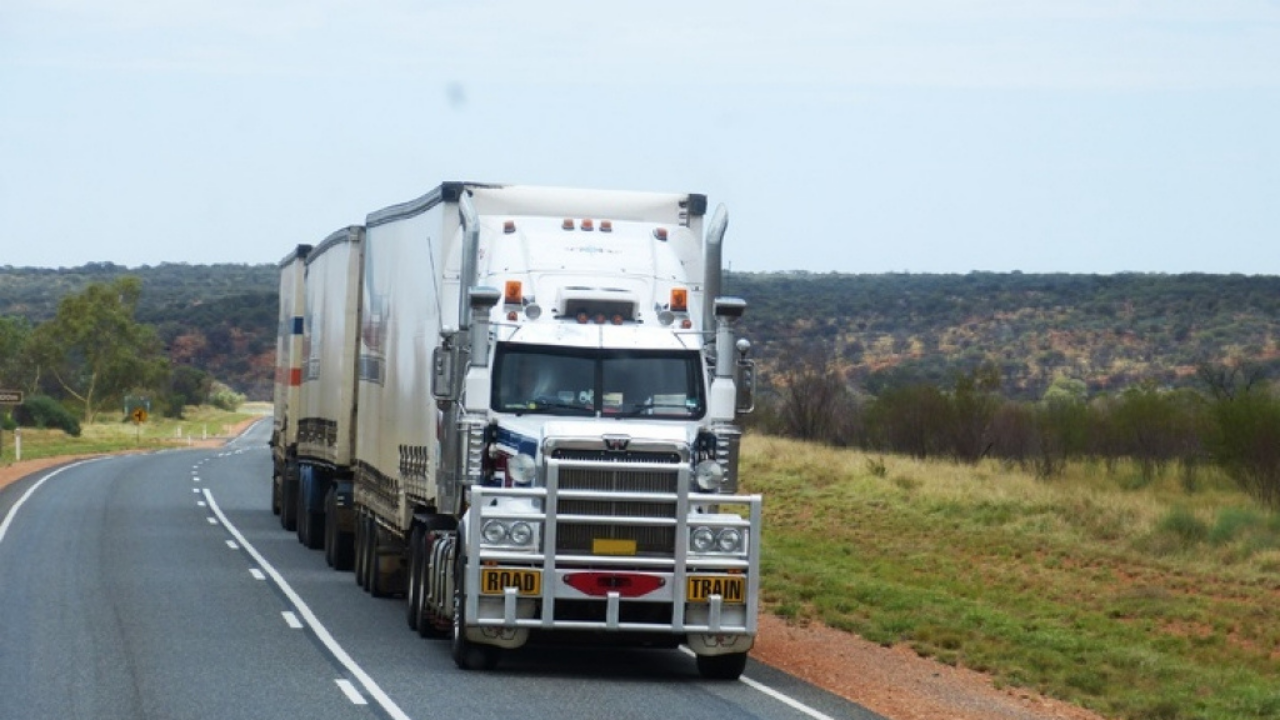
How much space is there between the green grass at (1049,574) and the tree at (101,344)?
252 feet

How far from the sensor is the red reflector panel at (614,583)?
16203 mm

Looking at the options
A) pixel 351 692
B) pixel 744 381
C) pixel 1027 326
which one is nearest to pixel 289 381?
pixel 744 381

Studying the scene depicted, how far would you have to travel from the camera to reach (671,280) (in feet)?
60.3

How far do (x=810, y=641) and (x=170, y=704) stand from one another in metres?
8.37

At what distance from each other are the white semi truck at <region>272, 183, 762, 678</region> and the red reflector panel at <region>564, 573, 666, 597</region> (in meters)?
0.01

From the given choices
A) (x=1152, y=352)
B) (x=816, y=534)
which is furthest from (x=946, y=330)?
(x=816, y=534)

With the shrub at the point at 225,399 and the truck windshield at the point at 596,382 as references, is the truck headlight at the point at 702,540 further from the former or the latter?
the shrub at the point at 225,399

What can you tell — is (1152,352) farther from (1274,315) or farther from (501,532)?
(501,532)

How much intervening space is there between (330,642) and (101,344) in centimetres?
10598

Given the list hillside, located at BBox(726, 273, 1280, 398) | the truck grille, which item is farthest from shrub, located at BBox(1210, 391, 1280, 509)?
hillside, located at BBox(726, 273, 1280, 398)

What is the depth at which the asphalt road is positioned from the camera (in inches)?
570

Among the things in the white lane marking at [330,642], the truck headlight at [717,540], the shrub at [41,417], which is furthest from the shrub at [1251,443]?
the shrub at [41,417]

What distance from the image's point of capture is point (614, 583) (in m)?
16.2

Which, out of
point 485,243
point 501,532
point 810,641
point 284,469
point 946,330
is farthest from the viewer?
point 946,330
